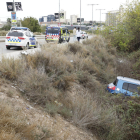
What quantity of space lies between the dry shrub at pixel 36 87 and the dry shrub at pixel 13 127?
177 centimetres

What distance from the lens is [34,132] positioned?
3.41m

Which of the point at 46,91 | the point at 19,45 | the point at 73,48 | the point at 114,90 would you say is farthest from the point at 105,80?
the point at 19,45

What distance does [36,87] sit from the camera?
5.49m

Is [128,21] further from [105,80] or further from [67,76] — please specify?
[67,76]

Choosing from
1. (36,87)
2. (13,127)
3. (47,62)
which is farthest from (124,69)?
(13,127)

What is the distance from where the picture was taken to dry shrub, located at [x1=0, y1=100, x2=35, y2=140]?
9.62ft

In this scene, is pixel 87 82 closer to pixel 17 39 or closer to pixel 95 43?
pixel 17 39

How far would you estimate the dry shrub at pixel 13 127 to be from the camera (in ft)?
9.62

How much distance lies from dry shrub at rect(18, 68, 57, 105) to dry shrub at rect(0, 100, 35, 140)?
1.77 metres

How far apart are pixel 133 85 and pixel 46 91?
4937mm

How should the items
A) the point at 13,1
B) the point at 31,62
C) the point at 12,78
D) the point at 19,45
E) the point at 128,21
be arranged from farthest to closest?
the point at 13,1, the point at 128,21, the point at 19,45, the point at 31,62, the point at 12,78

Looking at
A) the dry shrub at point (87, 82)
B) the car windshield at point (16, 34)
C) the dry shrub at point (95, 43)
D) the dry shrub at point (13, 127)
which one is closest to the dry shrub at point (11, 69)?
the dry shrub at point (13, 127)

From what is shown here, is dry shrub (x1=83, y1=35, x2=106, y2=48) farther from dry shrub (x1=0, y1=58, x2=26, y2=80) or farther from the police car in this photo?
dry shrub (x1=0, y1=58, x2=26, y2=80)

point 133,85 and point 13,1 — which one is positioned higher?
point 13,1
